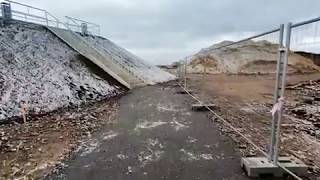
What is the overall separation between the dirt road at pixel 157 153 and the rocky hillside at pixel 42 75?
369 centimetres

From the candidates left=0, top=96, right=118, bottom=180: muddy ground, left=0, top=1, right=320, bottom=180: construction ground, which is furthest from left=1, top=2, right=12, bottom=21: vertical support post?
left=0, top=96, right=118, bottom=180: muddy ground

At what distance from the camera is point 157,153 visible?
5.38 metres

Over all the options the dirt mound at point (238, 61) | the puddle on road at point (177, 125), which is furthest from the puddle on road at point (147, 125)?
the dirt mound at point (238, 61)

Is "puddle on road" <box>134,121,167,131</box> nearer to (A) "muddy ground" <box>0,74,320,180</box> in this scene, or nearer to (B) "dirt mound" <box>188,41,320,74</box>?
(A) "muddy ground" <box>0,74,320,180</box>

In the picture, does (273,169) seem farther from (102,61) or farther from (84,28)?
(84,28)

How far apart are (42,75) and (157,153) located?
8.56 m

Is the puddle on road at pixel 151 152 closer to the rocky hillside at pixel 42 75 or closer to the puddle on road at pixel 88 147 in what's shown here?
the puddle on road at pixel 88 147

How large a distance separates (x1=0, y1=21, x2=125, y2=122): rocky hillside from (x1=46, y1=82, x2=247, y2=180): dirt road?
3694 mm

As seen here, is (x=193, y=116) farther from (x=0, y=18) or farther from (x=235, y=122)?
(x=0, y=18)

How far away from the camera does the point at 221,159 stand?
4.98 metres

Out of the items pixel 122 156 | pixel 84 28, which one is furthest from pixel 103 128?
pixel 84 28

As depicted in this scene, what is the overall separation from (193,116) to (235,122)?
1.42 m

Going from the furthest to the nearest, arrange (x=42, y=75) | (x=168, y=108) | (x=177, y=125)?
1. (x=42, y=75)
2. (x=168, y=108)
3. (x=177, y=125)

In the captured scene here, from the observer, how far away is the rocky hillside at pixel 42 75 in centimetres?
1016
